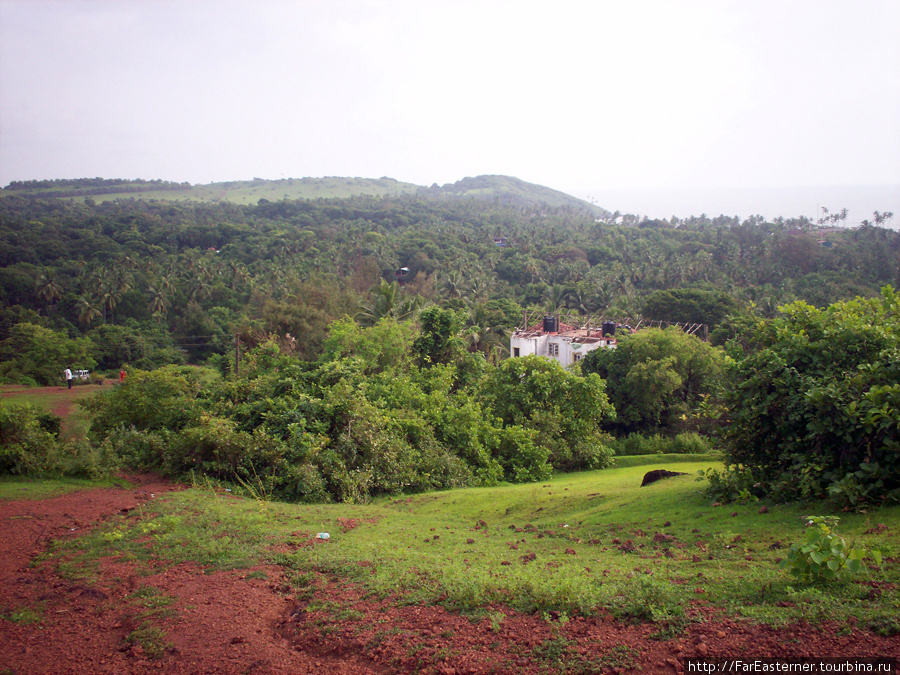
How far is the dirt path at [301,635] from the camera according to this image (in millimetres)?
4484

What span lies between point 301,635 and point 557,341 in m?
35.2

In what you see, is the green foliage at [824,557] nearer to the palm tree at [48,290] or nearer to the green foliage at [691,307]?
the green foliage at [691,307]

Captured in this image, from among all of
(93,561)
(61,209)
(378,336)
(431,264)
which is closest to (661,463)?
(378,336)

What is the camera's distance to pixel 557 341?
39.5 m

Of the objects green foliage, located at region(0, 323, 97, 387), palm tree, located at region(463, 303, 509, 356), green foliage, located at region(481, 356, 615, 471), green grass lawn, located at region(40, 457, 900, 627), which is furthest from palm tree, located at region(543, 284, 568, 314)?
green grass lawn, located at region(40, 457, 900, 627)

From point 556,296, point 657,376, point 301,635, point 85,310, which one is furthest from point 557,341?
point 85,310

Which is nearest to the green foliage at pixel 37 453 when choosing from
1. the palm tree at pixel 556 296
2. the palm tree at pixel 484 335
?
the palm tree at pixel 484 335

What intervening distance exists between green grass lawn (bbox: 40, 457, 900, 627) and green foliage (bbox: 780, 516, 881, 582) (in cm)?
13

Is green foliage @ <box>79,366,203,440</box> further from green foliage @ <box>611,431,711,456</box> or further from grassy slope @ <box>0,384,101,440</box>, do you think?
green foliage @ <box>611,431,711,456</box>

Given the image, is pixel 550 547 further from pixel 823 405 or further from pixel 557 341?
pixel 557 341

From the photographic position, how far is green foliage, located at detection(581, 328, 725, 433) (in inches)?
1101

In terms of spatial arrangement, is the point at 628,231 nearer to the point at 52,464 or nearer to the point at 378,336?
the point at 378,336

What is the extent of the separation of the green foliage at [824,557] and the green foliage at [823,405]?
214 centimetres

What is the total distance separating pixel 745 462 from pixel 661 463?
1231 centimetres
